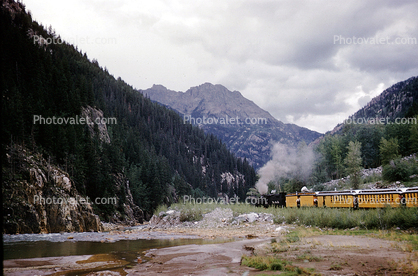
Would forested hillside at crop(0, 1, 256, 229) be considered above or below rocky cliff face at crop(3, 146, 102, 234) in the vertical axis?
above

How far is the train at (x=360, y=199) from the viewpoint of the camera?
22.9m

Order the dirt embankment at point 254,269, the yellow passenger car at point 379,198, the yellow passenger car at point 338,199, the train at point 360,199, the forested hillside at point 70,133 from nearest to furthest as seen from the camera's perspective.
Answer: the dirt embankment at point 254,269
the train at point 360,199
the yellow passenger car at point 379,198
the yellow passenger car at point 338,199
the forested hillside at point 70,133

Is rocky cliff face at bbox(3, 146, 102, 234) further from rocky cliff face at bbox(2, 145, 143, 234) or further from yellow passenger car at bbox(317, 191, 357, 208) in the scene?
yellow passenger car at bbox(317, 191, 357, 208)

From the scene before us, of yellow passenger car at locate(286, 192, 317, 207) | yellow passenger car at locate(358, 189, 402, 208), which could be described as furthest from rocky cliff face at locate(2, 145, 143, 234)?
yellow passenger car at locate(358, 189, 402, 208)

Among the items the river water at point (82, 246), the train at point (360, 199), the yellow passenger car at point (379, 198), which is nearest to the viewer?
the river water at point (82, 246)

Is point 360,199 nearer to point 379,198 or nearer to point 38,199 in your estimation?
point 379,198

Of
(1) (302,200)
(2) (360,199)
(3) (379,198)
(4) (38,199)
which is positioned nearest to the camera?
(3) (379,198)

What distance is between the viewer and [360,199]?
27.0m

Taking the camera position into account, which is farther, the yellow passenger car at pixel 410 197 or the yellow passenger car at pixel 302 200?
the yellow passenger car at pixel 302 200

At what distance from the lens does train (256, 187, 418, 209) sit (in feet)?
75.0

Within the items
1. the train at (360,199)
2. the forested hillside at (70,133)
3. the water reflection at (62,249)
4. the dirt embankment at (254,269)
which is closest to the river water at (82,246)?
the water reflection at (62,249)

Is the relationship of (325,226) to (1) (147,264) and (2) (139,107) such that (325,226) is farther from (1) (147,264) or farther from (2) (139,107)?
(2) (139,107)

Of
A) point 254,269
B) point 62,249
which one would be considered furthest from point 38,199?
point 254,269

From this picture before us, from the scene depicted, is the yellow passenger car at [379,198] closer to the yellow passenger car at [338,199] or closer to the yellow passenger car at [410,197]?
the yellow passenger car at [410,197]
